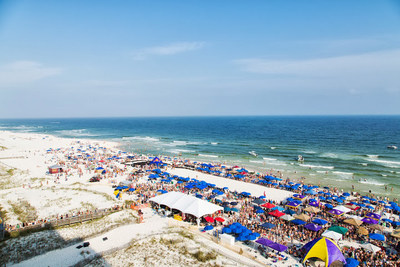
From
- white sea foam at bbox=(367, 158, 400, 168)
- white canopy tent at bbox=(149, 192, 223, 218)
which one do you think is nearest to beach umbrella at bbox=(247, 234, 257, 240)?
white canopy tent at bbox=(149, 192, 223, 218)

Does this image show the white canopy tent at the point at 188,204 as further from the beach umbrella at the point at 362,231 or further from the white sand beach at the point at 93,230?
the beach umbrella at the point at 362,231

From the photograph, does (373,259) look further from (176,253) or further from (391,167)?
(391,167)

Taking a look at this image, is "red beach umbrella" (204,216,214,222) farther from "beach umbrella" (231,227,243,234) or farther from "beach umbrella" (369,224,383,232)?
"beach umbrella" (369,224,383,232)

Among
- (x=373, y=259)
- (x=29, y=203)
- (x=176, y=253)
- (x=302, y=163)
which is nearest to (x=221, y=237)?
(x=176, y=253)

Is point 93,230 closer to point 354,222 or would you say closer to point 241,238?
point 241,238

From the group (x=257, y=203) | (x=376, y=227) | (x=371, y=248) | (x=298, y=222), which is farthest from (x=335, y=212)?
(x=257, y=203)

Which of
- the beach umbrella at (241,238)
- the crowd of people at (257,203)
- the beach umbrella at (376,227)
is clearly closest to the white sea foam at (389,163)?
the crowd of people at (257,203)
